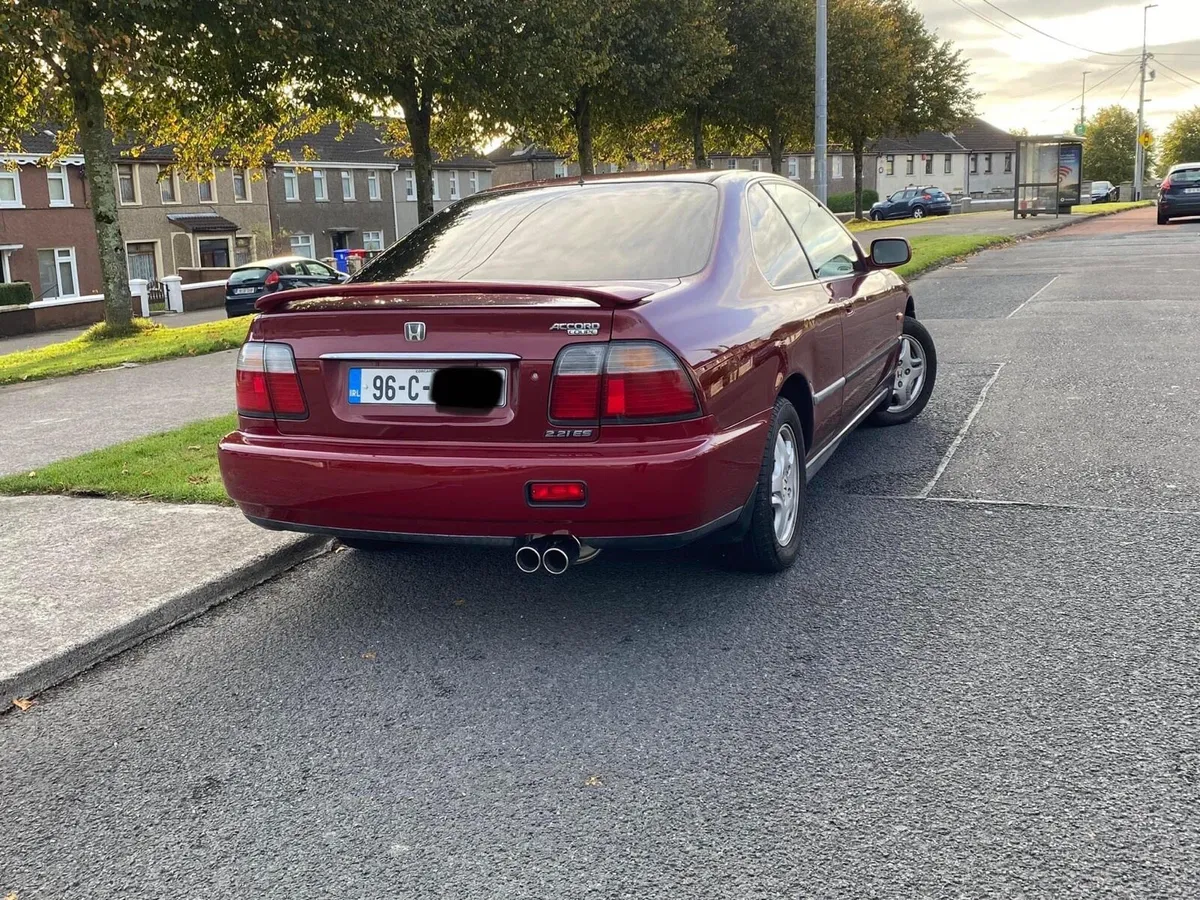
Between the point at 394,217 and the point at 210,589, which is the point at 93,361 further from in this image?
the point at 394,217

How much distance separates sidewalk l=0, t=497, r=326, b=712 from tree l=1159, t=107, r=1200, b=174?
11504cm

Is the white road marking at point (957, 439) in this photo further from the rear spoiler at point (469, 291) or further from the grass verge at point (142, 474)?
the grass verge at point (142, 474)

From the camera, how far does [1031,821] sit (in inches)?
106

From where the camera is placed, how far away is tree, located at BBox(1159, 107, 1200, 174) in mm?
104312

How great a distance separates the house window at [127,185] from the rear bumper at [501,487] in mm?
52674

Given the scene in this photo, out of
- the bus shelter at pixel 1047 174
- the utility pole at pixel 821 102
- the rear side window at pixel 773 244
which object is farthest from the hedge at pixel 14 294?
the rear side window at pixel 773 244

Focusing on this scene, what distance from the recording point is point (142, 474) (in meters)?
6.54

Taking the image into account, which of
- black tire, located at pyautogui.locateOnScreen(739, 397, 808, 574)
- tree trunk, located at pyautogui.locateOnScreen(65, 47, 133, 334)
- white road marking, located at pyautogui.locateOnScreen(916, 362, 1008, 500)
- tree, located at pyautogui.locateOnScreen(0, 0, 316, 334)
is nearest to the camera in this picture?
black tire, located at pyautogui.locateOnScreen(739, 397, 808, 574)

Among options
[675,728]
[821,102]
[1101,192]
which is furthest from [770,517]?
[1101,192]

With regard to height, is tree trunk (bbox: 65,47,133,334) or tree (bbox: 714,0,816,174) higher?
tree (bbox: 714,0,816,174)

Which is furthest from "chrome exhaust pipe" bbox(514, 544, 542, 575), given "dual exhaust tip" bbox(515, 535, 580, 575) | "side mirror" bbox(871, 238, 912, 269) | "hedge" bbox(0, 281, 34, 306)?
"hedge" bbox(0, 281, 34, 306)

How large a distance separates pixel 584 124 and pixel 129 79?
15.3 meters

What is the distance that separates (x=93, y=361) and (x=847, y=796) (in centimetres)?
1290

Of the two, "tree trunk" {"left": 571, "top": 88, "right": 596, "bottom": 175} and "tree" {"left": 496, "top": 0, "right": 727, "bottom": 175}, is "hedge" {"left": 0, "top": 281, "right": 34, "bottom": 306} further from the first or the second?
"tree trunk" {"left": 571, "top": 88, "right": 596, "bottom": 175}
